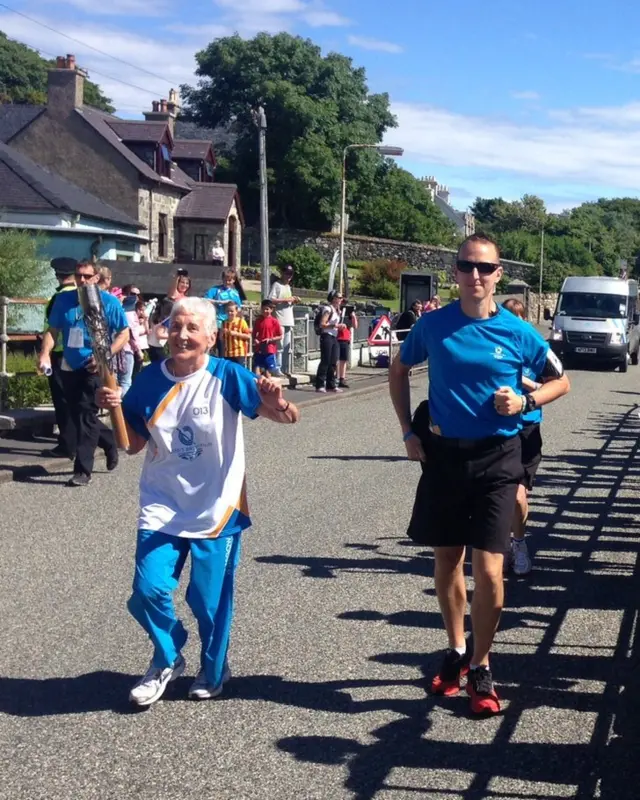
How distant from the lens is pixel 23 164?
131 feet

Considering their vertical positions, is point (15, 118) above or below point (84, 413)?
above

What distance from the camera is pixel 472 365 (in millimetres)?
4891

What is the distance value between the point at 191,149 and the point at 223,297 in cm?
3934

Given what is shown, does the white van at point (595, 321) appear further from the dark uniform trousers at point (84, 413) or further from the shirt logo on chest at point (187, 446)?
the shirt logo on chest at point (187, 446)

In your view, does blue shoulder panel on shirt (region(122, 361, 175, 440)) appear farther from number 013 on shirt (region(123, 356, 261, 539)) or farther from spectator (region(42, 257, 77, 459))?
spectator (region(42, 257, 77, 459))

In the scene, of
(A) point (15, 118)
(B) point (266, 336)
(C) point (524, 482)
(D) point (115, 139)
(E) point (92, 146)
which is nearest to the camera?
(C) point (524, 482)

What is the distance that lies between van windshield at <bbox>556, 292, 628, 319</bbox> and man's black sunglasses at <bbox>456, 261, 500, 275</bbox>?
2900cm

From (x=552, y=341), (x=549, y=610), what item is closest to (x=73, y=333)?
(x=549, y=610)

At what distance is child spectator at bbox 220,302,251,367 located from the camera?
17391 millimetres

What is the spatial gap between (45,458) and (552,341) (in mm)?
23788

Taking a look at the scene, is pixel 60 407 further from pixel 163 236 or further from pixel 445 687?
pixel 163 236

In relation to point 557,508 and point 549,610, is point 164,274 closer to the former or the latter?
point 557,508

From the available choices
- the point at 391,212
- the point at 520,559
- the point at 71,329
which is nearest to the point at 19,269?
the point at 71,329

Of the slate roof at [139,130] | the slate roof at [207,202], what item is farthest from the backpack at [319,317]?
the slate roof at [207,202]
